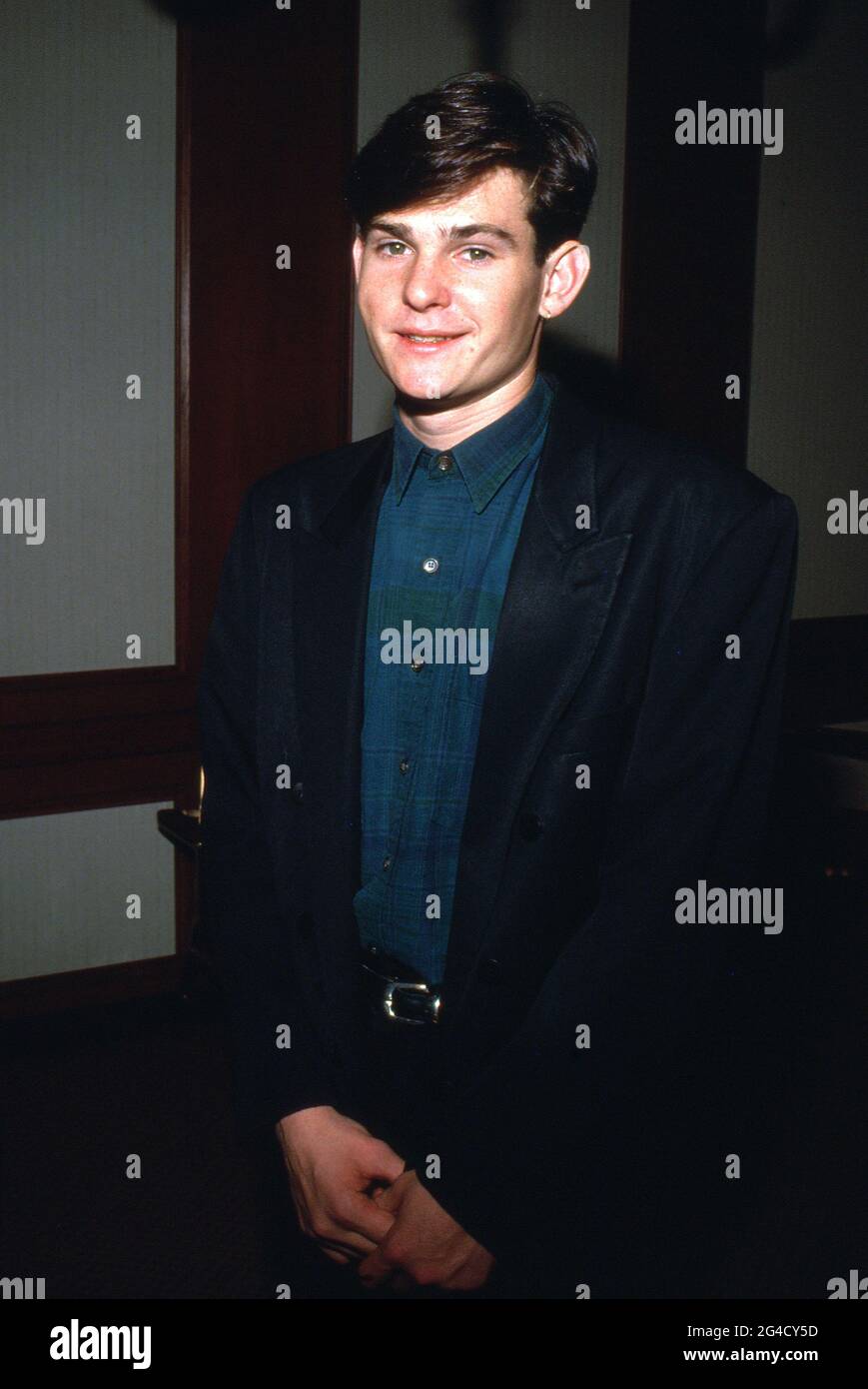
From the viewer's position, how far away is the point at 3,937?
3611 mm

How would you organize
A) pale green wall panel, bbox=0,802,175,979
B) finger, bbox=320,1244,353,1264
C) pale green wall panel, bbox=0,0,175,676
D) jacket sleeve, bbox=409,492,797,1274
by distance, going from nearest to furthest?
jacket sleeve, bbox=409,492,797,1274
finger, bbox=320,1244,353,1264
pale green wall panel, bbox=0,0,175,676
pale green wall panel, bbox=0,802,175,979

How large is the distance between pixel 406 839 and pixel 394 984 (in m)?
0.18

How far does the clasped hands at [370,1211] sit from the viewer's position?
141 cm

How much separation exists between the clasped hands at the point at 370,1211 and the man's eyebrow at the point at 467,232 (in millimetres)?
1090

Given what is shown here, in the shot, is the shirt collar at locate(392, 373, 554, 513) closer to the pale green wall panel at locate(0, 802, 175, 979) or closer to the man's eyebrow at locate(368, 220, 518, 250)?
the man's eyebrow at locate(368, 220, 518, 250)

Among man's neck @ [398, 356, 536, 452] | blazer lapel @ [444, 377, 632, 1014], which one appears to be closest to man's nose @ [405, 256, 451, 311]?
man's neck @ [398, 356, 536, 452]

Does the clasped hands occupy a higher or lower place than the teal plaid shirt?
lower

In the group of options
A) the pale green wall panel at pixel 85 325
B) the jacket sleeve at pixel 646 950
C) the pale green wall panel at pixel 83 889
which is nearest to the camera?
the jacket sleeve at pixel 646 950

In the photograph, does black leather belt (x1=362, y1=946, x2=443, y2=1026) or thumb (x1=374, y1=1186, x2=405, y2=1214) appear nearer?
thumb (x1=374, y1=1186, x2=405, y2=1214)

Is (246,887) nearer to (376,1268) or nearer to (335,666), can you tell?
(335,666)

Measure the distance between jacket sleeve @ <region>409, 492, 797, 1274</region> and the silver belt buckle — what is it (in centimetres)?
12

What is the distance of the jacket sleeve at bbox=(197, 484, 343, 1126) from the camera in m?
1.57

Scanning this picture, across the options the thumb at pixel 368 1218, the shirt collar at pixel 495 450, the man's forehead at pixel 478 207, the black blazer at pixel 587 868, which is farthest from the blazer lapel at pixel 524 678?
the man's forehead at pixel 478 207

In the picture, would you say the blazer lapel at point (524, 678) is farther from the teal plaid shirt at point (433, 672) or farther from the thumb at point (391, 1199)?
the thumb at point (391, 1199)
